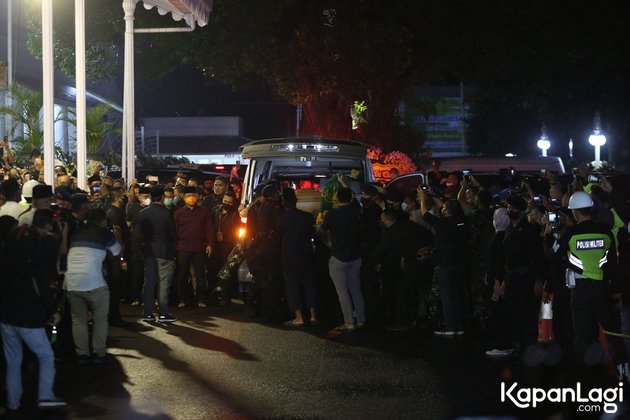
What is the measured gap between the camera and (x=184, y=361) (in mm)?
12445

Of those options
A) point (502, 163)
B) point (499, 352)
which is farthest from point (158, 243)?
point (502, 163)

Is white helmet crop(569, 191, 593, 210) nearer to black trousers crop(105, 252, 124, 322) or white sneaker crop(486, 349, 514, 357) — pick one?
white sneaker crop(486, 349, 514, 357)

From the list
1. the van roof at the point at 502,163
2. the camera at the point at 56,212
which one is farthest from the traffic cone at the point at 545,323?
the van roof at the point at 502,163

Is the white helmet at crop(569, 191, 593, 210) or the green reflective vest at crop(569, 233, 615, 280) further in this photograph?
the white helmet at crop(569, 191, 593, 210)

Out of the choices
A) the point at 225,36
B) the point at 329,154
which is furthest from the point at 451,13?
the point at 329,154

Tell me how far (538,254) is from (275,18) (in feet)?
75.1

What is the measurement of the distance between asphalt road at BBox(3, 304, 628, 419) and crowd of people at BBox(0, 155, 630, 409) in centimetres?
46

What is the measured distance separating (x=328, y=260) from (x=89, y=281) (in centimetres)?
484

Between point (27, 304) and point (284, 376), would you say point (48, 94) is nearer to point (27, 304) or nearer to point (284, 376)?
point (284, 376)

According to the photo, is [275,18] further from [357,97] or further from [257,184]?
[257,184]

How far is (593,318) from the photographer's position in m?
10.9

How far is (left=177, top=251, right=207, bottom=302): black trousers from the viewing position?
17.1 metres

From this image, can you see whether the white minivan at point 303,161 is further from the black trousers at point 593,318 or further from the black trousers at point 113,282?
the black trousers at point 593,318

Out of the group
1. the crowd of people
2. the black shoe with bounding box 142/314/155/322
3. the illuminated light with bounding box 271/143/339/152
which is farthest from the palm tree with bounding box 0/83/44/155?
the black shoe with bounding box 142/314/155/322
